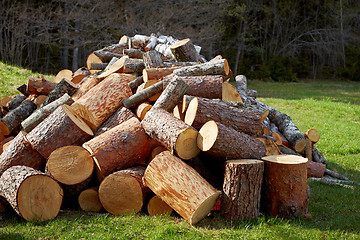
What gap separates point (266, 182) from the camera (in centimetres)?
438

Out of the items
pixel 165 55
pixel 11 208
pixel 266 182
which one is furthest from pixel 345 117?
pixel 11 208

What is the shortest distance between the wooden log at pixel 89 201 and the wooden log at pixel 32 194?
344 millimetres

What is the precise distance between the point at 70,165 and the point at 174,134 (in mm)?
1326

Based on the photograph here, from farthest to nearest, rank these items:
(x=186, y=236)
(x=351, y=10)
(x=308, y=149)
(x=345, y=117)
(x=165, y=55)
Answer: (x=351, y=10), (x=345, y=117), (x=165, y=55), (x=308, y=149), (x=186, y=236)

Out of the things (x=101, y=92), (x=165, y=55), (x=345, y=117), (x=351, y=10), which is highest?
(x=351, y=10)

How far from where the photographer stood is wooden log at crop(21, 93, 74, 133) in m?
5.47

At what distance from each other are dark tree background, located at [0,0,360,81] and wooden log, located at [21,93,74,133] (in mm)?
11303

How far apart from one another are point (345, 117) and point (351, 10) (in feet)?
66.7

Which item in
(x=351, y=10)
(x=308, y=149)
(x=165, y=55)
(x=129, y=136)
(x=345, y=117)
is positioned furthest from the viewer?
(x=351, y=10)

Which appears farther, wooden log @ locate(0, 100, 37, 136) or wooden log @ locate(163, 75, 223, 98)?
wooden log @ locate(0, 100, 37, 136)

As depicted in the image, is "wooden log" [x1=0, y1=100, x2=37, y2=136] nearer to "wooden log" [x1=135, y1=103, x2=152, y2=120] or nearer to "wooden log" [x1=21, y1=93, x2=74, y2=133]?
"wooden log" [x1=21, y1=93, x2=74, y2=133]

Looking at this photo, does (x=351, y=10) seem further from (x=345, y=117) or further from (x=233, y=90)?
(x=233, y=90)

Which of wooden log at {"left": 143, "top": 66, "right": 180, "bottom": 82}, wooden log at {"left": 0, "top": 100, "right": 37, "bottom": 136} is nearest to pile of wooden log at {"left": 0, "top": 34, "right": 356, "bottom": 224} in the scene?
wooden log at {"left": 143, "top": 66, "right": 180, "bottom": 82}

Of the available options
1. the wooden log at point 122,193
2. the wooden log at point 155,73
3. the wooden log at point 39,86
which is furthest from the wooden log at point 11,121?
the wooden log at point 122,193
